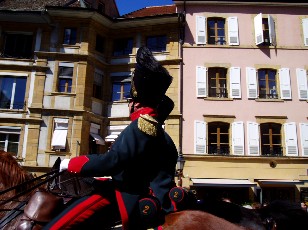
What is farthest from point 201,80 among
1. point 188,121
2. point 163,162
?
point 163,162

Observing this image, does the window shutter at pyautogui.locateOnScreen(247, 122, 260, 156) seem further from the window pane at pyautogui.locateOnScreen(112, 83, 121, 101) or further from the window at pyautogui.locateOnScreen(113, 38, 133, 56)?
the window at pyautogui.locateOnScreen(113, 38, 133, 56)

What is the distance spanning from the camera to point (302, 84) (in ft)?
70.6

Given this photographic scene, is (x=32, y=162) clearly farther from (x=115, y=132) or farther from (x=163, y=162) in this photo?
(x=163, y=162)

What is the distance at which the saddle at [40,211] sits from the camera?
312cm

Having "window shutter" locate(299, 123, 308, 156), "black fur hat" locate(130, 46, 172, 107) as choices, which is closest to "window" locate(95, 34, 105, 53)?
"window shutter" locate(299, 123, 308, 156)

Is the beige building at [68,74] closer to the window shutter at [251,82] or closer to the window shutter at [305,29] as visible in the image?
the window shutter at [251,82]

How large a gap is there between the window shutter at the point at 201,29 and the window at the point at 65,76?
8.28m

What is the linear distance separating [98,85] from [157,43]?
15.4ft

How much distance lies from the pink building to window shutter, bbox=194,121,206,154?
58 millimetres

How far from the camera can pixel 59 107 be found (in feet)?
67.2

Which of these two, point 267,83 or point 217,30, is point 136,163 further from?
point 217,30

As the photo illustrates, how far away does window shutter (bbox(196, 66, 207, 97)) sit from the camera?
21281 millimetres

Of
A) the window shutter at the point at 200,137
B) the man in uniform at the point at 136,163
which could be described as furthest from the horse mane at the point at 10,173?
the window shutter at the point at 200,137

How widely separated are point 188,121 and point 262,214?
16.2 meters
